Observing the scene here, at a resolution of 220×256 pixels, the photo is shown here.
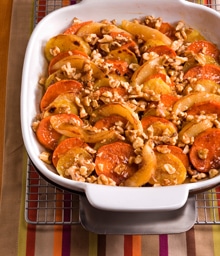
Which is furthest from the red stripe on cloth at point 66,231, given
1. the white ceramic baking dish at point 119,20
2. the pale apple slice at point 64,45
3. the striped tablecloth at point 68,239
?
the pale apple slice at point 64,45

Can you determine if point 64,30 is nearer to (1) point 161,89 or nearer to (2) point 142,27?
(2) point 142,27

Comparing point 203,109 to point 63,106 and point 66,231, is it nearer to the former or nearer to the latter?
point 63,106

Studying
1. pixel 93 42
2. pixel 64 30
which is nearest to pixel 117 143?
Result: pixel 93 42

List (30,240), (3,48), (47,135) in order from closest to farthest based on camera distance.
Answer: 1. (47,135)
2. (30,240)
3. (3,48)

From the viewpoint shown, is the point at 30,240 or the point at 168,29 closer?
the point at 30,240

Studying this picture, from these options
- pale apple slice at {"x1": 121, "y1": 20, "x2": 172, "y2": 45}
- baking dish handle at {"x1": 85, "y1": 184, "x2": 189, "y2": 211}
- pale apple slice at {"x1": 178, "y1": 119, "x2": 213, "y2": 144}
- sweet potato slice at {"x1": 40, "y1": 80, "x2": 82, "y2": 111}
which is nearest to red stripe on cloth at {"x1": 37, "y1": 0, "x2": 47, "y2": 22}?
pale apple slice at {"x1": 121, "y1": 20, "x2": 172, "y2": 45}

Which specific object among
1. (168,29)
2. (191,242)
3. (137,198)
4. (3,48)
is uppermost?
(168,29)

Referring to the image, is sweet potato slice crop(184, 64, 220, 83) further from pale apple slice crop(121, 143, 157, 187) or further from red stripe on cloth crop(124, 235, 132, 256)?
red stripe on cloth crop(124, 235, 132, 256)

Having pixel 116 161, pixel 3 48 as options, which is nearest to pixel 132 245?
pixel 116 161
